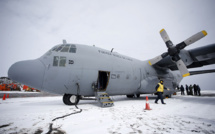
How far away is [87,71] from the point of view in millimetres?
7434

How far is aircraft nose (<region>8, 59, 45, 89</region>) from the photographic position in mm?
5914

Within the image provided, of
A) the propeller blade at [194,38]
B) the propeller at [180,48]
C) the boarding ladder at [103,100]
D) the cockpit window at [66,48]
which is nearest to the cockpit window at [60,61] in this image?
the cockpit window at [66,48]

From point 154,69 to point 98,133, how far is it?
10.9 m

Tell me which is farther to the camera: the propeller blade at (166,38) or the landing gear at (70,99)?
the propeller blade at (166,38)

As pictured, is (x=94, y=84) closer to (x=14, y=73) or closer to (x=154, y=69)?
(x=14, y=73)

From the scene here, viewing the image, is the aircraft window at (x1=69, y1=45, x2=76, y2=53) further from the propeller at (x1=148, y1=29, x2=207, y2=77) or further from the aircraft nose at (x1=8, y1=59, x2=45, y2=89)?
the propeller at (x1=148, y1=29, x2=207, y2=77)

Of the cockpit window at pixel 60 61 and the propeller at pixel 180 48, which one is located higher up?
the propeller at pixel 180 48

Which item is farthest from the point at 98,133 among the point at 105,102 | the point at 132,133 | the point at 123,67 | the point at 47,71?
the point at 123,67

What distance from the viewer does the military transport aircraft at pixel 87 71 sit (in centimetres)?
634

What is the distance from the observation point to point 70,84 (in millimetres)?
6910

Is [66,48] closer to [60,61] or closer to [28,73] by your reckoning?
[60,61]

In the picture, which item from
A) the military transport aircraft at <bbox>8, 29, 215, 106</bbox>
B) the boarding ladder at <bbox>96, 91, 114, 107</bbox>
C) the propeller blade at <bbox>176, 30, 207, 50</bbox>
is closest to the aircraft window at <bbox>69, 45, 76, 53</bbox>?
the military transport aircraft at <bbox>8, 29, 215, 106</bbox>

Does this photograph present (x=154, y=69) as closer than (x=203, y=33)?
No

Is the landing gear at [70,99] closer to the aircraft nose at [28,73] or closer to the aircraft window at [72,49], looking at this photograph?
the aircraft nose at [28,73]
